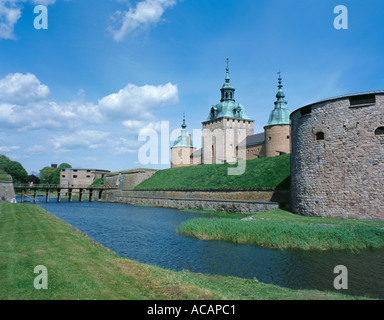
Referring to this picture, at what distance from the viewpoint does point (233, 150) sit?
57.9m

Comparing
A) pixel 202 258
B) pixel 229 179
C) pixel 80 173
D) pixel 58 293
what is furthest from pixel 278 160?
pixel 80 173

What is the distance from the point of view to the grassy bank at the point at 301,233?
12.7 meters

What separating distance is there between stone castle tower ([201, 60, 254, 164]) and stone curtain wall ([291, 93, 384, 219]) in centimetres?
3590

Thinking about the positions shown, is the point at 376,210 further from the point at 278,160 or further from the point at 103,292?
the point at 278,160

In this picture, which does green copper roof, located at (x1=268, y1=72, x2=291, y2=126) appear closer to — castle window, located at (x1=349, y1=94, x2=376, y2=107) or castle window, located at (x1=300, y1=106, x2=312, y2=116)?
castle window, located at (x1=300, y1=106, x2=312, y2=116)

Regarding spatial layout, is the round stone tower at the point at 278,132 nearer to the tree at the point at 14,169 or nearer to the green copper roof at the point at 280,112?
the green copper roof at the point at 280,112

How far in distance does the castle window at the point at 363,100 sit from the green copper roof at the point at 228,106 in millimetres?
43365

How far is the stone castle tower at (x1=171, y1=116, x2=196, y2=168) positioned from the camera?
7000cm

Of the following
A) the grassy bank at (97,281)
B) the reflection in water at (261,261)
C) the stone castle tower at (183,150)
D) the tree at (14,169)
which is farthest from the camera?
the stone castle tower at (183,150)

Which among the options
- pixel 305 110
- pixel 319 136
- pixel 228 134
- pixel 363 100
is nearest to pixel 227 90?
pixel 228 134

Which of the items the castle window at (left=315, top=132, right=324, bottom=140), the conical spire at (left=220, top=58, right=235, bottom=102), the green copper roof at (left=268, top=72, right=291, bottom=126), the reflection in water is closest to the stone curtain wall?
the castle window at (left=315, top=132, right=324, bottom=140)

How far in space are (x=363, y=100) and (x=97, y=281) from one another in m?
17.0

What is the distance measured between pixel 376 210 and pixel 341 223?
2466 millimetres

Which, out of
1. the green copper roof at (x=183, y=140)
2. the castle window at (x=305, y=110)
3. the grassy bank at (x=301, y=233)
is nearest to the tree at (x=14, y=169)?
the green copper roof at (x=183, y=140)
